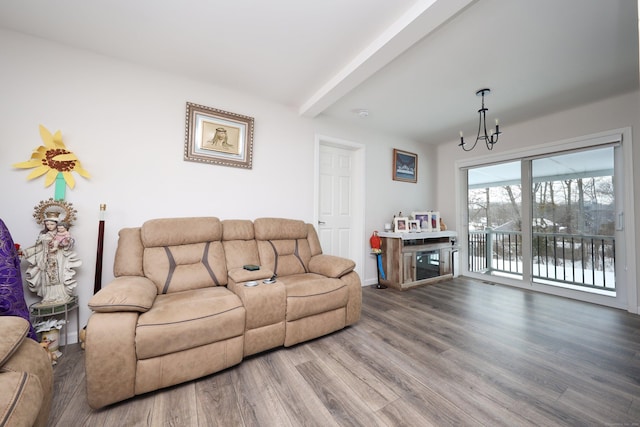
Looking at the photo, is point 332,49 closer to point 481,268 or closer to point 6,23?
point 6,23

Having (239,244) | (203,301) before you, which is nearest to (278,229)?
(239,244)

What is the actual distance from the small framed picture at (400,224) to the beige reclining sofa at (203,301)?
160cm

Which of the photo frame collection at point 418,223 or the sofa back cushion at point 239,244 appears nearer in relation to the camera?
the sofa back cushion at point 239,244

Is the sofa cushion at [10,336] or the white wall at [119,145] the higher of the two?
the white wall at [119,145]

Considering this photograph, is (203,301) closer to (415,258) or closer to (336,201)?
(336,201)

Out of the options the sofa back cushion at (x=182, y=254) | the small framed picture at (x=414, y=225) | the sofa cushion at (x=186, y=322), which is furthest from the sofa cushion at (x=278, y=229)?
the small framed picture at (x=414, y=225)

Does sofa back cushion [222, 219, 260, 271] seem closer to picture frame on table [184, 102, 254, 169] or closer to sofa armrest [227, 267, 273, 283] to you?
sofa armrest [227, 267, 273, 283]

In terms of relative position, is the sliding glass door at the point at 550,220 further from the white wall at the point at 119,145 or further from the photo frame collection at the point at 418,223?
the white wall at the point at 119,145

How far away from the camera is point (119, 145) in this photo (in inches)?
82.9

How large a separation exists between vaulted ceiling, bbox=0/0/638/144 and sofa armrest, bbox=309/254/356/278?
69.1 inches

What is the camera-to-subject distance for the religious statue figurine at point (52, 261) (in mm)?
1710

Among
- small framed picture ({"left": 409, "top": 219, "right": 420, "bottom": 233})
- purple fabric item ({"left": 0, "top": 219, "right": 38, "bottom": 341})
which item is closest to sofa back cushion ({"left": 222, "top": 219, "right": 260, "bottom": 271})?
purple fabric item ({"left": 0, "top": 219, "right": 38, "bottom": 341})

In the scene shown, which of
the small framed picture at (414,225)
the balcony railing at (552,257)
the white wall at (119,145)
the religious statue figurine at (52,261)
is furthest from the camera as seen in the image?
the small framed picture at (414,225)

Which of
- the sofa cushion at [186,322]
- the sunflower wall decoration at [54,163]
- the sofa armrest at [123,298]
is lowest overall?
the sofa cushion at [186,322]
